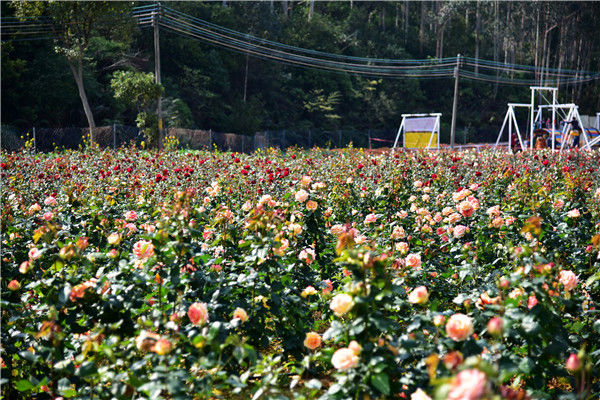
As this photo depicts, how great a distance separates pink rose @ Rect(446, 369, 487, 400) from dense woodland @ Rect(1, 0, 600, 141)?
85.8 feet

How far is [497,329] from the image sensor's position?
143 centimetres

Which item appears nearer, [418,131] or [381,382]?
[381,382]

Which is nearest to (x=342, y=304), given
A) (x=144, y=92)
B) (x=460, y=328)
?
(x=460, y=328)

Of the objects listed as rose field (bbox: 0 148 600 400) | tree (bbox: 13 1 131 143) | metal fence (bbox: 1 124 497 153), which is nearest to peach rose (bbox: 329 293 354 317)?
rose field (bbox: 0 148 600 400)

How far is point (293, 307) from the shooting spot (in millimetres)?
2941

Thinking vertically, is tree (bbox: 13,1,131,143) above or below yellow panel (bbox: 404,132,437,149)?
above

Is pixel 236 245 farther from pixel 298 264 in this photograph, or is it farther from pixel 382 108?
pixel 382 108

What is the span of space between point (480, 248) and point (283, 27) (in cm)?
4225

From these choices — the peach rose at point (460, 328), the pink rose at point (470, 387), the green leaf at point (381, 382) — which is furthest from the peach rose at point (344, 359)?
the pink rose at point (470, 387)

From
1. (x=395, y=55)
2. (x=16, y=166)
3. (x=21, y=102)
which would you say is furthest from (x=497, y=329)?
(x=395, y=55)

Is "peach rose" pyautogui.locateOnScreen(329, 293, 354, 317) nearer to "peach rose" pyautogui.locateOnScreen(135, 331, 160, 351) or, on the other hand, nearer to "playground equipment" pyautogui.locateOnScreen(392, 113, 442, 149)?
"peach rose" pyautogui.locateOnScreen(135, 331, 160, 351)

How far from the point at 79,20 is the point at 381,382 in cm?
2558

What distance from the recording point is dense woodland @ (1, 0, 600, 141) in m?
26.8

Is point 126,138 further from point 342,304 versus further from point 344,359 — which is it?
point 344,359
